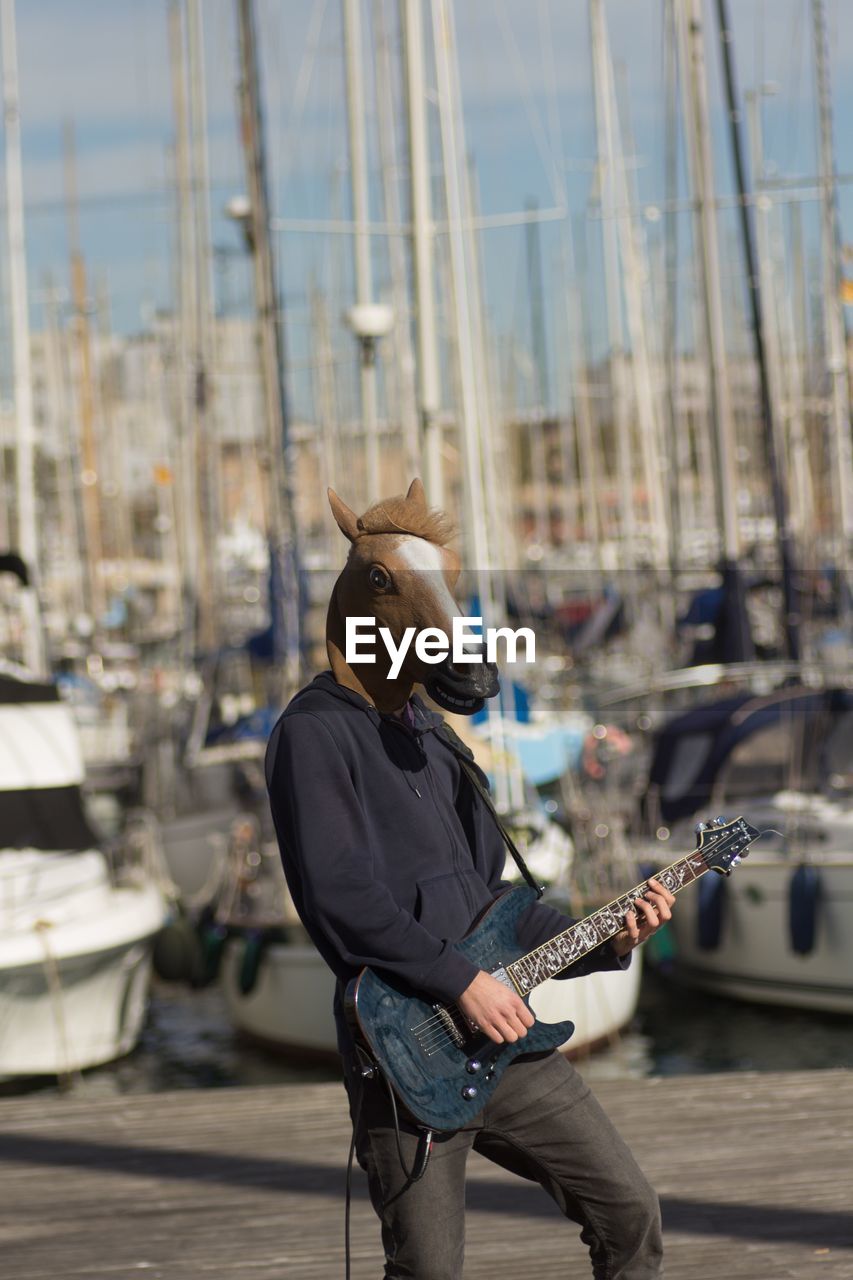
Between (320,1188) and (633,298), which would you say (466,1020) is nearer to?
(320,1188)

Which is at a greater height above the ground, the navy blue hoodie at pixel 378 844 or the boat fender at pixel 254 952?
the navy blue hoodie at pixel 378 844

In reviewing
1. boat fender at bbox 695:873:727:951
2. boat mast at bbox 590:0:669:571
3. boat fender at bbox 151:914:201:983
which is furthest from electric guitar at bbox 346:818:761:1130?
boat mast at bbox 590:0:669:571

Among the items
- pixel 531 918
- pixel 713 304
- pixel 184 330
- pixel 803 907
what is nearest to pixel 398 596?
pixel 531 918

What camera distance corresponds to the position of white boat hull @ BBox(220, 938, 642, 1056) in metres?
10.8

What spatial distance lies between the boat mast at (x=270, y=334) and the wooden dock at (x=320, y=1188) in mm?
7641

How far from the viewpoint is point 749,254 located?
A: 15.0 metres

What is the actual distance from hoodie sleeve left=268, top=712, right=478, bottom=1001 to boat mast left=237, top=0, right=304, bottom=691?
34.1ft

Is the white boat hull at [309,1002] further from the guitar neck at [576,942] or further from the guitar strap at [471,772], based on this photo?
the guitar neck at [576,942]

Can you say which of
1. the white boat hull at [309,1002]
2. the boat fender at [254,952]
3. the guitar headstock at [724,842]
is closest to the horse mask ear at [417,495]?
the guitar headstock at [724,842]

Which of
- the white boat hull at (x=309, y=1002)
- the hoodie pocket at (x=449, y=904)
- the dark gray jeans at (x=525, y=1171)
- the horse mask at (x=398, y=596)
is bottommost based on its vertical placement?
the white boat hull at (x=309, y=1002)

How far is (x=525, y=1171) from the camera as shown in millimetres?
3328

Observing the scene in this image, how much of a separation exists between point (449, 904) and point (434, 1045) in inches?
9.9

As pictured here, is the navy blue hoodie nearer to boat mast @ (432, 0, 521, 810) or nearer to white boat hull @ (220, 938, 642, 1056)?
white boat hull @ (220, 938, 642, 1056)

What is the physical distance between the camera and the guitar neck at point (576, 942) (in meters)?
3.18
